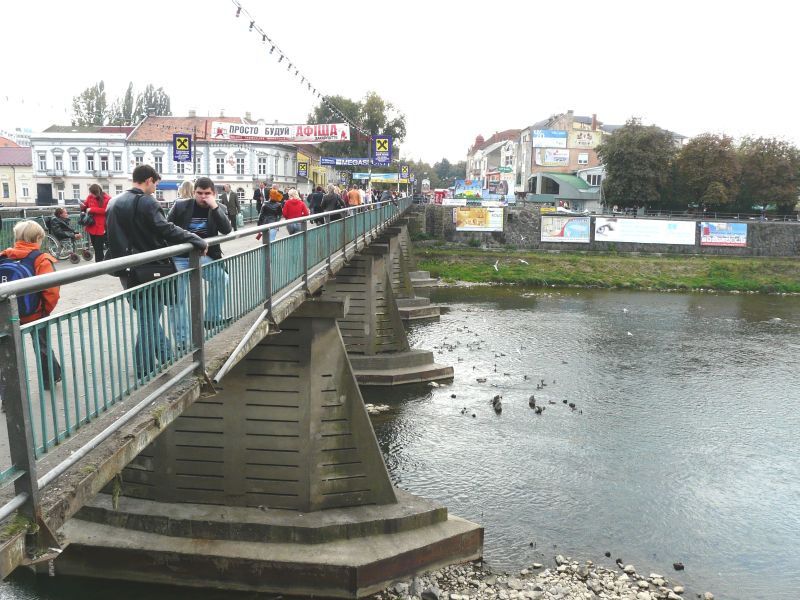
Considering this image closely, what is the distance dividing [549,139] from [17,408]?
8336 cm

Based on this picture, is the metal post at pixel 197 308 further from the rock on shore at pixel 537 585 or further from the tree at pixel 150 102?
the tree at pixel 150 102

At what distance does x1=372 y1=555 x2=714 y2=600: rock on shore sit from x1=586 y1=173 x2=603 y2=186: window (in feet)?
214

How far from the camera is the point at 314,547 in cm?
1028

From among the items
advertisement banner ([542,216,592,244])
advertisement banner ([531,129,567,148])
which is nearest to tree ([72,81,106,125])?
advertisement banner ([531,129,567,148])

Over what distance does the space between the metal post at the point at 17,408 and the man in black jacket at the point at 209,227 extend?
284 cm

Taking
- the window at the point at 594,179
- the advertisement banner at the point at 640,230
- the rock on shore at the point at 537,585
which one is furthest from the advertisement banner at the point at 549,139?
the rock on shore at the point at 537,585

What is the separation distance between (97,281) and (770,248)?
51.7 meters

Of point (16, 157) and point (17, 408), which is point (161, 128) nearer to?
point (16, 157)

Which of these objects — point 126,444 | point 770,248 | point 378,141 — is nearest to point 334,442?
point 126,444

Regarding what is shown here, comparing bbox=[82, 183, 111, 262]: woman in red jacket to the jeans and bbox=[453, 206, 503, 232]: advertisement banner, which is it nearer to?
the jeans

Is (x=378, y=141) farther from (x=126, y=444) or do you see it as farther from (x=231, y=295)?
(x=126, y=444)

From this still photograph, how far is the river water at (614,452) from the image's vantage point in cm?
1153

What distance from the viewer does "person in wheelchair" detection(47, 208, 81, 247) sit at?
13836 mm

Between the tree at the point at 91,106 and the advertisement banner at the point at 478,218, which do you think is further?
the tree at the point at 91,106
